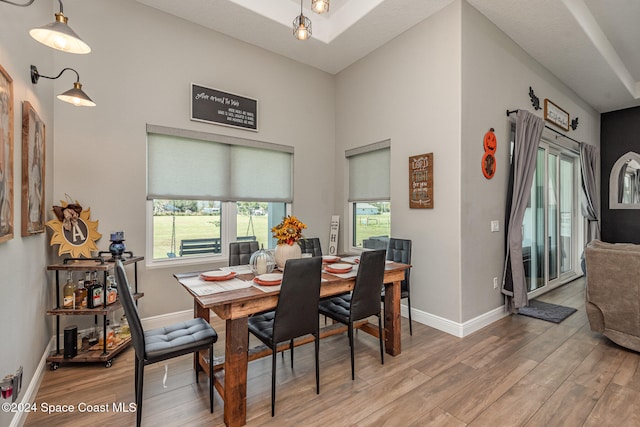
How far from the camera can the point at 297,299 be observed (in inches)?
79.0

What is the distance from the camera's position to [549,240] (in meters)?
4.75

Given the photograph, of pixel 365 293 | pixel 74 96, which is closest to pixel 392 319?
pixel 365 293

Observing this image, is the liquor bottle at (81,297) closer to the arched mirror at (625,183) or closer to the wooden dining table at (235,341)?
the wooden dining table at (235,341)

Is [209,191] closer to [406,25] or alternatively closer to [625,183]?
[406,25]

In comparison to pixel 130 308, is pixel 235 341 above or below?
below

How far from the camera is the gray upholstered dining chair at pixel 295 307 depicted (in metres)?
1.94

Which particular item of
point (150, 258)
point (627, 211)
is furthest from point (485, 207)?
point (627, 211)

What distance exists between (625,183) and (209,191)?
7875mm

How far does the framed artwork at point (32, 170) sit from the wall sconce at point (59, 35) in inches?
23.5

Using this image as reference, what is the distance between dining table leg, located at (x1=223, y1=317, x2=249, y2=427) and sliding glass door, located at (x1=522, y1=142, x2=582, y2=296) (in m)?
3.95

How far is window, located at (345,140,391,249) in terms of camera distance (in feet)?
13.2

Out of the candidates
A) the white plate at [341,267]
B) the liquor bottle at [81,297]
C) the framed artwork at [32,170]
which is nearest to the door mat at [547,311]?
the white plate at [341,267]

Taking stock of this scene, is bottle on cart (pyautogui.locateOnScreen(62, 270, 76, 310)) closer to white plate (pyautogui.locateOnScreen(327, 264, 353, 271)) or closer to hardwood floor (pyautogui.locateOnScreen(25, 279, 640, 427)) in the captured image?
hardwood floor (pyautogui.locateOnScreen(25, 279, 640, 427))

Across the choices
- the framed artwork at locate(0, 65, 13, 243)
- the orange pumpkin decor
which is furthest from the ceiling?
the framed artwork at locate(0, 65, 13, 243)
